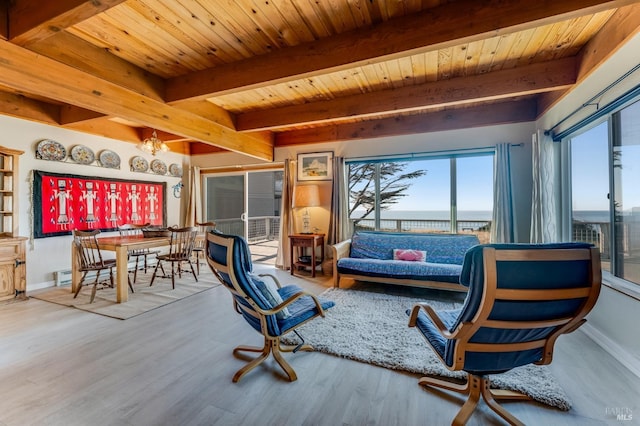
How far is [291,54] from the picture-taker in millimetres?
2342

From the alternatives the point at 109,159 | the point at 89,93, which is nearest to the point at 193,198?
the point at 109,159

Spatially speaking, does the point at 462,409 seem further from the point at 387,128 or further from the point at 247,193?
the point at 247,193

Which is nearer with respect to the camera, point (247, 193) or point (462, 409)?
point (462, 409)

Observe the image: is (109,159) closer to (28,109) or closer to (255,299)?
(28,109)

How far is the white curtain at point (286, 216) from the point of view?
511 centimetres

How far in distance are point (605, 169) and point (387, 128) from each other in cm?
267

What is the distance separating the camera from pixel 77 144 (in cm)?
423

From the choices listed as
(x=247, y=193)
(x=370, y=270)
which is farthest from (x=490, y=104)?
(x=247, y=193)

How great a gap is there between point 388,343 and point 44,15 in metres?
3.26

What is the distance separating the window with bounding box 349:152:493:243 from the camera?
419cm

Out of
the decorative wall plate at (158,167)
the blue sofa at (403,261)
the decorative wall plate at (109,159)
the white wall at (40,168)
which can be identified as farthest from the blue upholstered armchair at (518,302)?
the decorative wall plate at (158,167)

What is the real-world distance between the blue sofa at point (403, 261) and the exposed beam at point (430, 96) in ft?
6.08

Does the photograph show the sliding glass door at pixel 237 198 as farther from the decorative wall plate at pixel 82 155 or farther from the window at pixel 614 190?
the window at pixel 614 190

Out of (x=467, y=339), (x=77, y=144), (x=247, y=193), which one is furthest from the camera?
(x=247, y=193)
